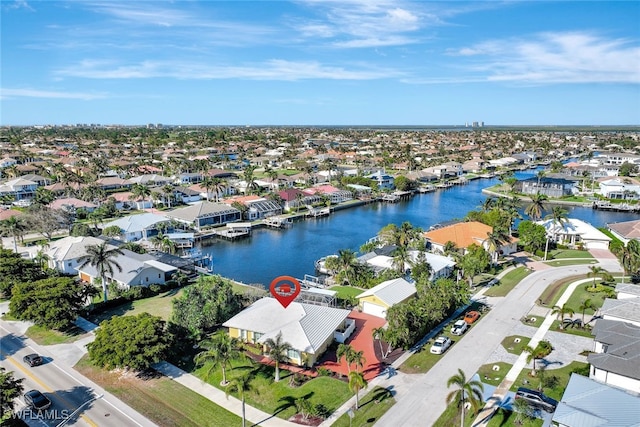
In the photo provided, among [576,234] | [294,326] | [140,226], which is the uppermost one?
[576,234]

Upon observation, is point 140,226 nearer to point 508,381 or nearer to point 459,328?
point 459,328

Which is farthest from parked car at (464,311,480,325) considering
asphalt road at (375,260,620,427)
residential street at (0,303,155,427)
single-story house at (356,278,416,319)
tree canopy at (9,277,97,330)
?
tree canopy at (9,277,97,330)

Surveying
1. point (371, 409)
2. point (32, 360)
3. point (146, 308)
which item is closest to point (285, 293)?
point (371, 409)

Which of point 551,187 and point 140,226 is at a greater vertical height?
point 551,187

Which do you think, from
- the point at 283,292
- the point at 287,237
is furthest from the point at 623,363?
the point at 287,237

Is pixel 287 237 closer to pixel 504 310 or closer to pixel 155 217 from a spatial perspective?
pixel 155 217
